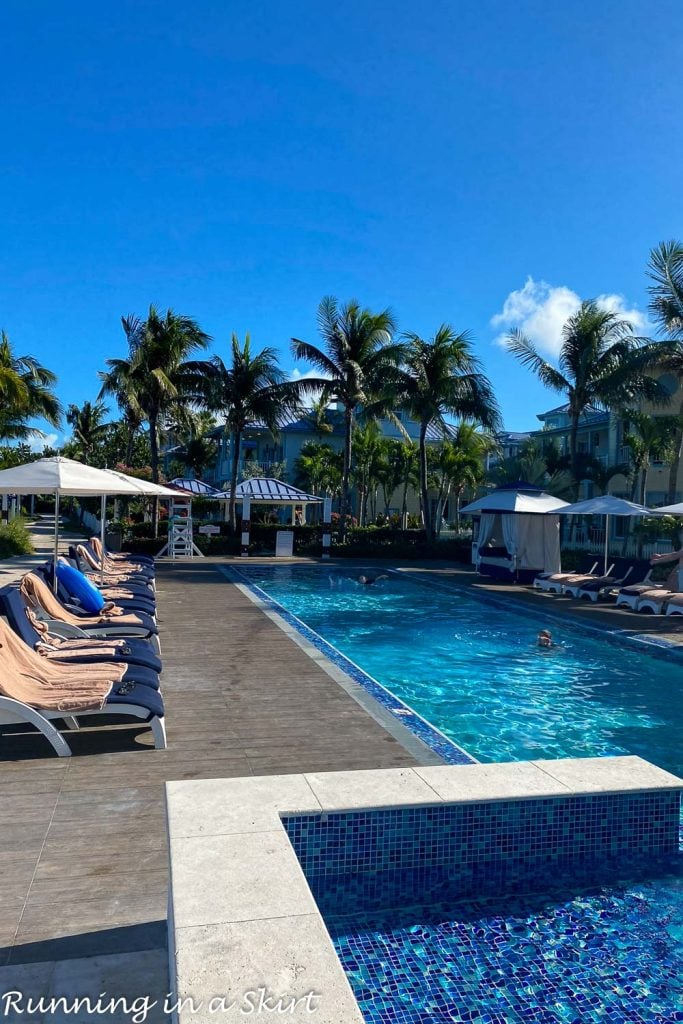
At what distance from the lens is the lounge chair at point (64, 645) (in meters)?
7.10

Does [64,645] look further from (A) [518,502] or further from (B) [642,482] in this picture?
(B) [642,482]

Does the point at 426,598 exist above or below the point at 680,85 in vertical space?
below

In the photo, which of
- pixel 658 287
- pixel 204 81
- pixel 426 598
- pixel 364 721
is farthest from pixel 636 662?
pixel 658 287

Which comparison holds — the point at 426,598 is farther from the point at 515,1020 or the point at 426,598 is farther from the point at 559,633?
the point at 515,1020

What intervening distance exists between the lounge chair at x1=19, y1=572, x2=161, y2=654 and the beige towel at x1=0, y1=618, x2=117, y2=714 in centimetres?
179

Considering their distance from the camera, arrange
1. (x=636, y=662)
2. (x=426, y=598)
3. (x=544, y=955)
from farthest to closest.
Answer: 1. (x=426, y=598)
2. (x=636, y=662)
3. (x=544, y=955)

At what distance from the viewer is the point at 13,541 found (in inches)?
963

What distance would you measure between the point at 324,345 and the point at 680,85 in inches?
729

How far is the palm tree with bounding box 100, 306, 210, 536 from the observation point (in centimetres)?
2773

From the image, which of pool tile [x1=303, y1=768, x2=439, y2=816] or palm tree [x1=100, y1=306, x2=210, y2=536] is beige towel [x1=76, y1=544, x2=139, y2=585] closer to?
pool tile [x1=303, y1=768, x2=439, y2=816]

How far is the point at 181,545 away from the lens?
26.2 m

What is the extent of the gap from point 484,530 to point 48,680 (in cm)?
1933

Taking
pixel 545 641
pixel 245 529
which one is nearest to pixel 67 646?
pixel 545 641

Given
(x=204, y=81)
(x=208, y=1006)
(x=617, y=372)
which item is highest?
(x=204, y=81)
